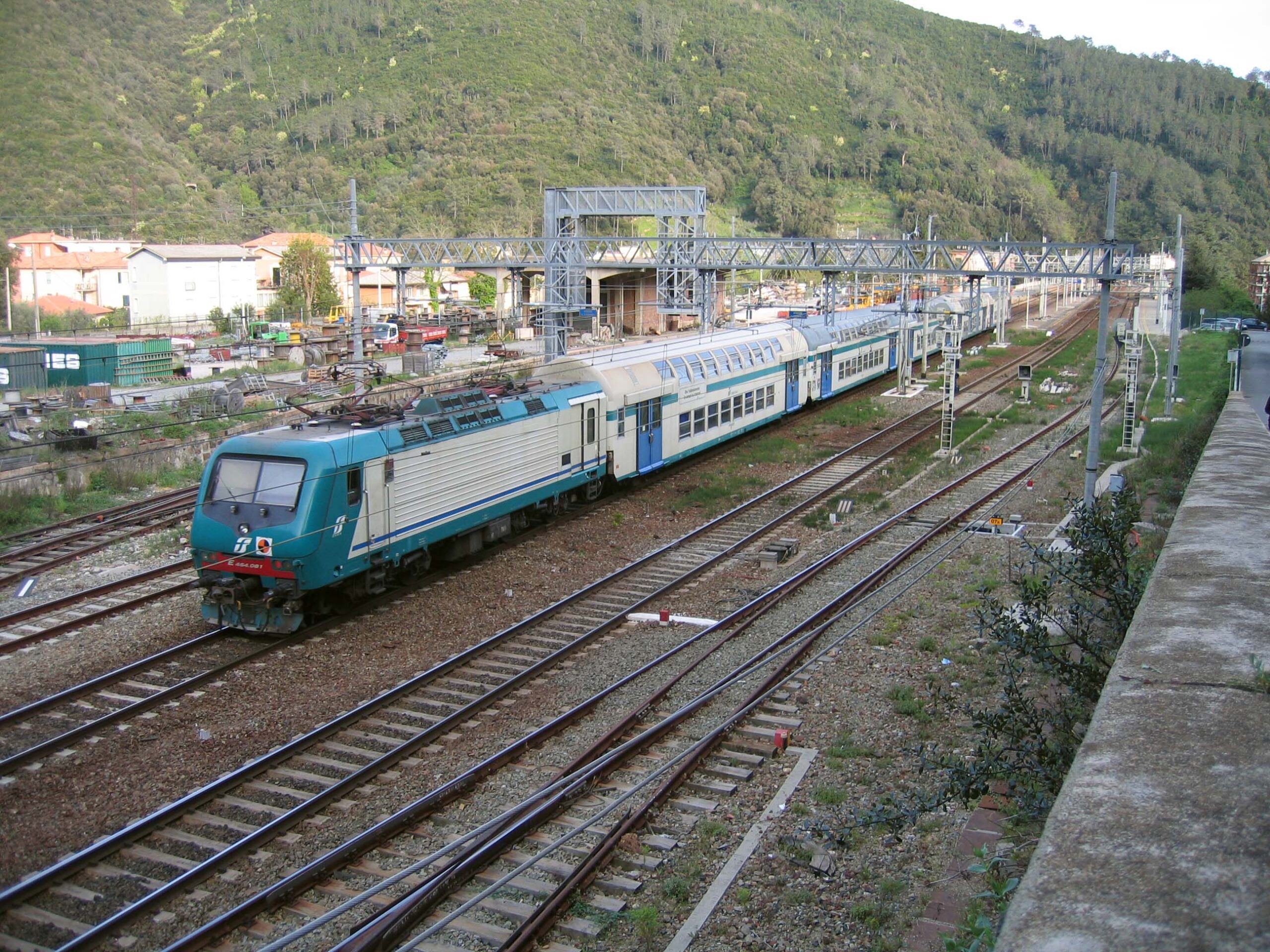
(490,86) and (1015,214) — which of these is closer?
(490,86)

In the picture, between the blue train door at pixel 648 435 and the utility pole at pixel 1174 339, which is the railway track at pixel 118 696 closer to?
the blue train door at pixel 648 435

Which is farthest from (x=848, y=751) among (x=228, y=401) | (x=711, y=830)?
(x=228, y=401)

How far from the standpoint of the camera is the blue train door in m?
22.4

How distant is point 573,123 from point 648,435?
9873cm

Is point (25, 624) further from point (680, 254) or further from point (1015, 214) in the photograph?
point (1015, 214)

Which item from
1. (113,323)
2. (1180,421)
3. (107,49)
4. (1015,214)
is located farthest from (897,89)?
(1180,421)

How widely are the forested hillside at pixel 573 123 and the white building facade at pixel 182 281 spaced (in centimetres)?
2582

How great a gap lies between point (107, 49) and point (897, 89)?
11358 cm

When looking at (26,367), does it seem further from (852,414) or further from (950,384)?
(950,384)

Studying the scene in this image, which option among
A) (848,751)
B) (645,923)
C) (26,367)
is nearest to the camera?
(645,923)

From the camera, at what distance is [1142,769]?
14.0ft

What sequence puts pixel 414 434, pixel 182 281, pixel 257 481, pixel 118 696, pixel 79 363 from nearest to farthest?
pixel 118 696 < pixel 257 481 < pixel 414 434 < pixel 79 363 < pixel 182 281

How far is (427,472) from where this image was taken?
1566cm

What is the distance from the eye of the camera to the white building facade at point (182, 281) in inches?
2525
